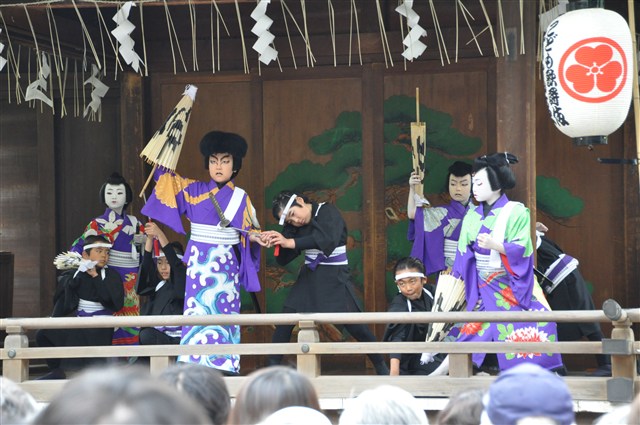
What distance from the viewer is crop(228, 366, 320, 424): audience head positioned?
3166 millimetres

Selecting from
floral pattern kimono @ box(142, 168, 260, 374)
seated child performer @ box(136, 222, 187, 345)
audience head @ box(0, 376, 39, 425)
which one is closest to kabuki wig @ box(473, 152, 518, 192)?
Result: floral pattern kimono @ box(142, 168, 260, 374)

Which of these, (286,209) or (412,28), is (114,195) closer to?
(286,209)

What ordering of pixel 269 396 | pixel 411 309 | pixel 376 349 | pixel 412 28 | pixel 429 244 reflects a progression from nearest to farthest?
pixel 269 396, pixel 376 349, pixel 412 28, pixel 411 309, pixel 429 244

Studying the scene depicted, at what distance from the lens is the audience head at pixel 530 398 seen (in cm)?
270

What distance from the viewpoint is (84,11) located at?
29.8ft

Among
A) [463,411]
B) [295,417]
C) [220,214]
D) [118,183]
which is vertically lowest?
[463,411]

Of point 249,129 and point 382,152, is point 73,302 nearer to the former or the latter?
point 249,129

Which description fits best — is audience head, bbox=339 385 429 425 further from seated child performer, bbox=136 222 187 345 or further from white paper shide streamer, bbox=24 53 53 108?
white paper shide streamer, bbox=24 53 53 108

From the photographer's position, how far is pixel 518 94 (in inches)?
284

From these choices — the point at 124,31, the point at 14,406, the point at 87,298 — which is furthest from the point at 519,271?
the point at 14,406

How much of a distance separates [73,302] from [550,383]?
6589mm

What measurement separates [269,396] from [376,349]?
368 centimetres

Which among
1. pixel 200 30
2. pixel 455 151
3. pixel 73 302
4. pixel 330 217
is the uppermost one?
pixel 200 30

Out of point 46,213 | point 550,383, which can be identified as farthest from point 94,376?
point 46,213
